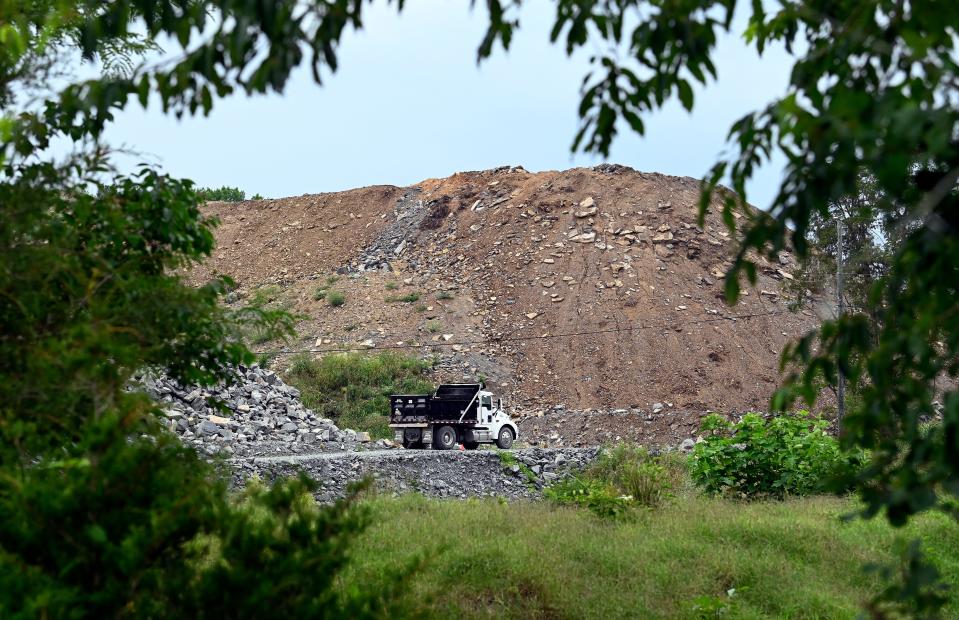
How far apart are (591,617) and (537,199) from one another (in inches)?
1723

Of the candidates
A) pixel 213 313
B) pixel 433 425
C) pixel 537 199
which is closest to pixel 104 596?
pixel 213 313

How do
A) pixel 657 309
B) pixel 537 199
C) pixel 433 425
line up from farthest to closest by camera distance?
1. pixel 537 199
2. pixel 657 309
3. pixel 433 425

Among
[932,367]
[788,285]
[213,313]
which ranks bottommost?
[932,367]

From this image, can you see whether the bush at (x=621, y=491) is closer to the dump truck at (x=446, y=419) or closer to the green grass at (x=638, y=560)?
the green grass at (x=638, y=560)

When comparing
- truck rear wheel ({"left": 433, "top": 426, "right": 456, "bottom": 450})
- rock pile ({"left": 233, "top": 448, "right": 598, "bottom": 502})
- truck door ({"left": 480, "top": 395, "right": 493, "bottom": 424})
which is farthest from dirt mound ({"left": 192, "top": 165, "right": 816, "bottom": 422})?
rock pile ({"left": 233, "top": 448, "right": 598, "bottom": 502})

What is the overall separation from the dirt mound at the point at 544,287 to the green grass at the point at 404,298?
0.08m

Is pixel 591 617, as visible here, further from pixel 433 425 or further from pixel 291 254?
pixel 291 254

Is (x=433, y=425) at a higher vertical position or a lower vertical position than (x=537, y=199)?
lower

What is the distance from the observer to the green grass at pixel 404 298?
44406 mm

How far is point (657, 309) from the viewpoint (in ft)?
136

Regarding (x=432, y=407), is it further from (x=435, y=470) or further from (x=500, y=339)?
(x=500, y=339)

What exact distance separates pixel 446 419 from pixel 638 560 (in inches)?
681

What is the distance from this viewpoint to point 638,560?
948 cm

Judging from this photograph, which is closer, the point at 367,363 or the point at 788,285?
the point at 367,363
